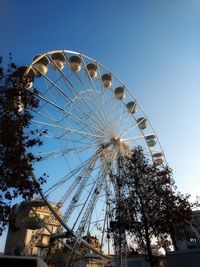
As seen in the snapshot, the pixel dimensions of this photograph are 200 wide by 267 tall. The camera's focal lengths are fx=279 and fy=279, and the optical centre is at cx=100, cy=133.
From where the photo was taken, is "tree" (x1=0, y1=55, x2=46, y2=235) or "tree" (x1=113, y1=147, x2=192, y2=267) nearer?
"tree" (x1=0, y1=55, x2=46, y2=235)

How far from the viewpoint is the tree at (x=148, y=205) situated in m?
17.6

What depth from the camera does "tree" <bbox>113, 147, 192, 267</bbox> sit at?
17.6m

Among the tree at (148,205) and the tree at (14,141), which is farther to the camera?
the tree at (148,205)

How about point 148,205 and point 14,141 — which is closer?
point 14,141

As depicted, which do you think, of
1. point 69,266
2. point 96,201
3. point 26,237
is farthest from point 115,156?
point 26,237

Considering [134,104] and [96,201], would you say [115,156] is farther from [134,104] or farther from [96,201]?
[134,104]

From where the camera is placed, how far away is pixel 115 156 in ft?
79.6

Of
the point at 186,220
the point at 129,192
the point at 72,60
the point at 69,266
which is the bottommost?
the point at 69,266

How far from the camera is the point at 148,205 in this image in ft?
58.9

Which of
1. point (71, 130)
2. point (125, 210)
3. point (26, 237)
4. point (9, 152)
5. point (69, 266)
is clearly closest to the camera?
point (9, 152)

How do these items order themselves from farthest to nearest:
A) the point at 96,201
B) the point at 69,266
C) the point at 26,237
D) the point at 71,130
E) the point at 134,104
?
the point at 26,237, the point at 134,104, the point at 69,266, the point at 96,201, the point at 71,130

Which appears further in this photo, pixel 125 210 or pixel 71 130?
pixel 71 130

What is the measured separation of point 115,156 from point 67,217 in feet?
22.4

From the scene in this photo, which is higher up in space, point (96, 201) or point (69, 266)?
point (96, 201)
